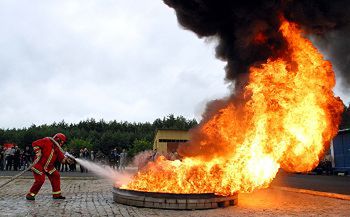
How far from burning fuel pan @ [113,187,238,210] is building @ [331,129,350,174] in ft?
61.7

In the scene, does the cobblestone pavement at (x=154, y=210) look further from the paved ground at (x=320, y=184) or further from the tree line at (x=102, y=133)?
the tree line at (x=102, y=133)

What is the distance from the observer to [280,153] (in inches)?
388

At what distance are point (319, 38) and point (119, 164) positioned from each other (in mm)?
21135

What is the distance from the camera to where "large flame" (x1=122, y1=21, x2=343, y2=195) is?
9.84 meters

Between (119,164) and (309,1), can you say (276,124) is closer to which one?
(309,1)

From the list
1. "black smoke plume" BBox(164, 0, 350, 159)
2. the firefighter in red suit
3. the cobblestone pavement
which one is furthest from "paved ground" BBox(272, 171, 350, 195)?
Answer: the firefighter in red suit

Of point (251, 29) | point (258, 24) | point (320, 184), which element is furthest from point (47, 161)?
point (320, 184)

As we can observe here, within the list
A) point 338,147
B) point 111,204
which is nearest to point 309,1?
point 111,204

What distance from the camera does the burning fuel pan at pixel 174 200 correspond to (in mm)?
9219

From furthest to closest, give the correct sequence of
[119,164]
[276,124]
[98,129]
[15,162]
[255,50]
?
[98,129] → [119,164] → [15,162] → [255,50] → [276,124]

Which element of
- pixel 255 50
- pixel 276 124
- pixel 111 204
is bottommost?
pixel 111 204

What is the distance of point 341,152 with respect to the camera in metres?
25.8

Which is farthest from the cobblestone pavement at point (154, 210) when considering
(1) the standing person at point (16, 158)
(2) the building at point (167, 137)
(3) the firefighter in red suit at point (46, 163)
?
(2) the building at point (167, 137)

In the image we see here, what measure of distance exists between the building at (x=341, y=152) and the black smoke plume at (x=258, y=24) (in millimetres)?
16475
